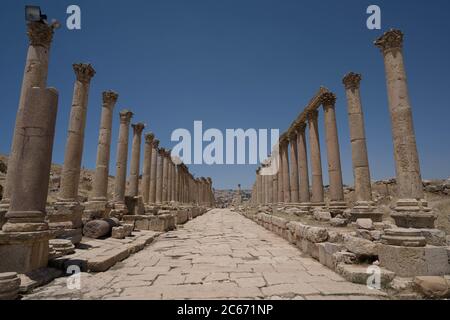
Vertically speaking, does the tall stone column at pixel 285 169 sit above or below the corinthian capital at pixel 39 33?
below

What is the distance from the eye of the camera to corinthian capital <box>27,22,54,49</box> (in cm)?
914

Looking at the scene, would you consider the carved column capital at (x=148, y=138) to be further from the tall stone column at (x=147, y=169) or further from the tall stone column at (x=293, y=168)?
the tall stone column at (x=293, y=168)

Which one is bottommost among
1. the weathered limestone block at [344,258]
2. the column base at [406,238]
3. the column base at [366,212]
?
the weathered limestone block at [344,258]

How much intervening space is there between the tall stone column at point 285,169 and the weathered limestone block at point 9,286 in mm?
19911

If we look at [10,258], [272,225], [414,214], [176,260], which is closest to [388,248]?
[414,214]

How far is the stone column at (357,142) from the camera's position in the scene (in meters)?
11.4

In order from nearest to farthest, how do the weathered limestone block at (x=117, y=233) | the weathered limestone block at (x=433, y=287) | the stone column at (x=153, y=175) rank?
the weathered limestone block at (x=433, y=287)
the weathered limestone block at (x=117, y=233)
the stone column at (x=153, y=175)

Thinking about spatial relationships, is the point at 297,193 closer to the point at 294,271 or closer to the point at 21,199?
the point at 294,271

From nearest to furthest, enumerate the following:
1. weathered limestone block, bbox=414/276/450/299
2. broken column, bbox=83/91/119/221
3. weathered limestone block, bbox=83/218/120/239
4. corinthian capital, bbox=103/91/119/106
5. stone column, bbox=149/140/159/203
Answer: weathered limestone block, bbox=414/276/450/299
weathered limestone block, bbox=83/218/120/239
broken column, bbox=83/91/119/221
corinthian capital, bbox=103/91/119/106
stone column, bbox=149/140/159/203

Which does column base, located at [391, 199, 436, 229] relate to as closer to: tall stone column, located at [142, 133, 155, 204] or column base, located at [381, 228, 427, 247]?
column base, located at [381, 228, 427, 247]

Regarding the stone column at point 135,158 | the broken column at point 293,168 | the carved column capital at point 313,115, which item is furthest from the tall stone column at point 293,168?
the stone column at point 135,158

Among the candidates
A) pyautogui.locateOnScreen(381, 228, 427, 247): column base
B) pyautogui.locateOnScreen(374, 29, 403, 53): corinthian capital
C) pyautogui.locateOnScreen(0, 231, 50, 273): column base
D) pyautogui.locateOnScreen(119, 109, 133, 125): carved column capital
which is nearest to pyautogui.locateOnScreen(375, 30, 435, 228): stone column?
pyautogui.locateOnScreen(374, 29, 403, 53): corinthian capital

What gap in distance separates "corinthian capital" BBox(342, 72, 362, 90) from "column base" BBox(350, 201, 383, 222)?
512 centimetres

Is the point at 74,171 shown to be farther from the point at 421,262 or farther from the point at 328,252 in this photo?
the point at 421,262
